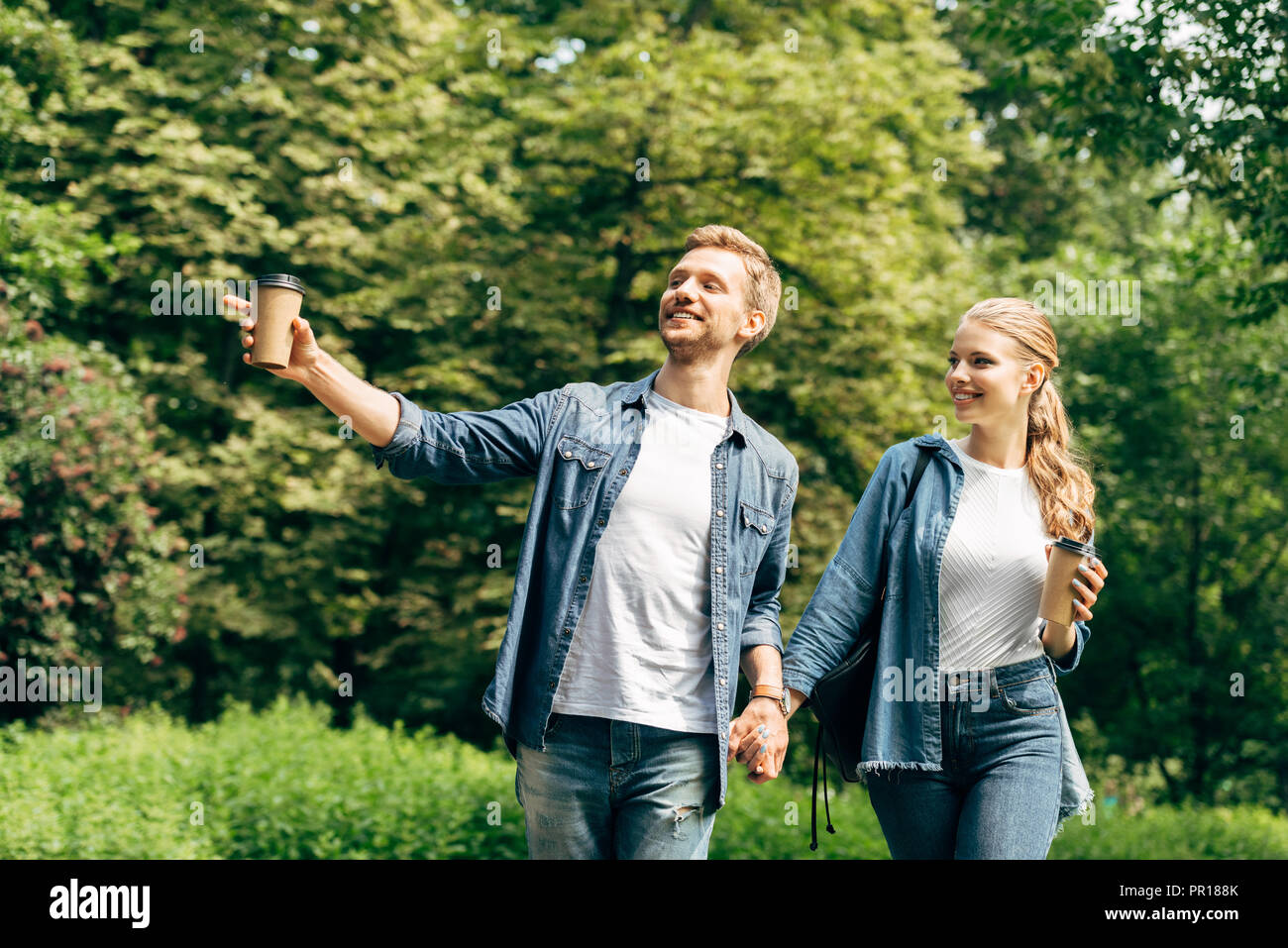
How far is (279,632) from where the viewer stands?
13.9m

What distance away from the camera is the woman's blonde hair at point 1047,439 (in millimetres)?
3082

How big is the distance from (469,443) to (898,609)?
3.86 ft

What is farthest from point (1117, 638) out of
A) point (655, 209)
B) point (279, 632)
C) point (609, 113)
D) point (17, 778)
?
point (17, 778)

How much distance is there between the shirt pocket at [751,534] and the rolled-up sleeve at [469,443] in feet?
1.79

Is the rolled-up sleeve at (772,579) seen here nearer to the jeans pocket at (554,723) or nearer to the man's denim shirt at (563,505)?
the man's denim shirt at (563,505)

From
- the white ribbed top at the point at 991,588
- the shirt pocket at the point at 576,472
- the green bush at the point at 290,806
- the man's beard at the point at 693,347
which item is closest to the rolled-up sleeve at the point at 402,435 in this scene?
the shirt pocket at the point at 576,472

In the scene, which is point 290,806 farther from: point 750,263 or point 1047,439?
point 1047,439

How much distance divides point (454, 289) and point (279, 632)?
455 centimetres

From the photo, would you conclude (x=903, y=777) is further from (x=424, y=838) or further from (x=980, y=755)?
(x=424, y=838)

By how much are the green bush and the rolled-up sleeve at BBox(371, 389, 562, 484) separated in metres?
5.67

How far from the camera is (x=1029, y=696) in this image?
2918 mm

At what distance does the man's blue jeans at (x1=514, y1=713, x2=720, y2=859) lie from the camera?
2.77m

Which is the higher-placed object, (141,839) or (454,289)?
(454,289)

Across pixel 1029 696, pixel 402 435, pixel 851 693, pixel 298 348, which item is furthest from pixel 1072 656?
pixel 298 348
